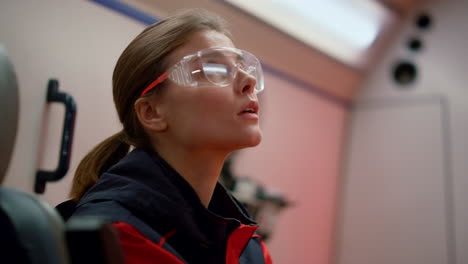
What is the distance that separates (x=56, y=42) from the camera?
199 cm

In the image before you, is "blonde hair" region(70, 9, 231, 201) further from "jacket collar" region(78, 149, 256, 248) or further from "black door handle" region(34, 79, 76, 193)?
"black door handle" region(34, 79, 76, 193)

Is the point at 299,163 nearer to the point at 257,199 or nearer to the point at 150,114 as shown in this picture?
the point at 257,199

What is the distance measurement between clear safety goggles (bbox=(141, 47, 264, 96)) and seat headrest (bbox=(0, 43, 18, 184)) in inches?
17.0

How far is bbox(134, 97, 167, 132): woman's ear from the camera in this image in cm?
145

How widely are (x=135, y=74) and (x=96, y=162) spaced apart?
0.30 metres

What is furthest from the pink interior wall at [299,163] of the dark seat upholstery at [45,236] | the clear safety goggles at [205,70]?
the dark seat upholstery at [45,236]

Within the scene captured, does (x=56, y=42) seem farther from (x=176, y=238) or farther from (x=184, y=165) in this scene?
(x=176, y=238)

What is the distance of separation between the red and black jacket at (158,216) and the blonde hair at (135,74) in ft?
0.53

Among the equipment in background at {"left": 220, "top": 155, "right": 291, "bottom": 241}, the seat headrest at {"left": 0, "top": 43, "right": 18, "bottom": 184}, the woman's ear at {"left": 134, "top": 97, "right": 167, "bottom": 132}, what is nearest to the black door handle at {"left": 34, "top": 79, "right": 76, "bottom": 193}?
the seat headrest at {"left": 0, "top": 43, "right": 18, "bottom": 184}

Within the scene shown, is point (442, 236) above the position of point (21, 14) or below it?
below

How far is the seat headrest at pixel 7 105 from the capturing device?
1.47 meters

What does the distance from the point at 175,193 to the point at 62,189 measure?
0.92m

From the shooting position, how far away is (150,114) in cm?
148

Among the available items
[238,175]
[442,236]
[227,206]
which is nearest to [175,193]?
[227,206]
